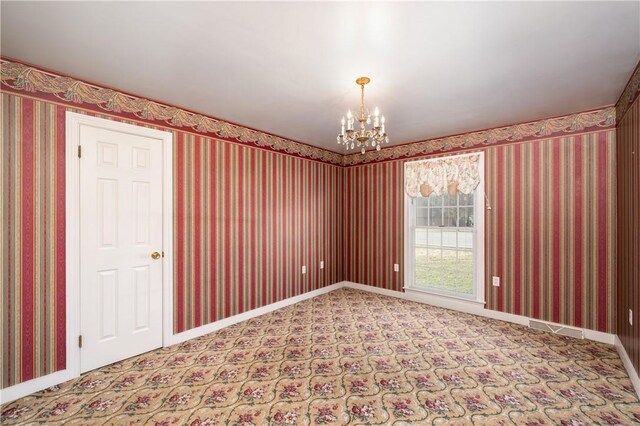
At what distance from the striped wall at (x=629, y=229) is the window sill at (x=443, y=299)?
1.39 metres

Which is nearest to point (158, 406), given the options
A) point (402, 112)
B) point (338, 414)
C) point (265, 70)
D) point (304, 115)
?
point (338, 414)

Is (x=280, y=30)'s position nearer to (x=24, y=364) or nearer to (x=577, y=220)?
(x=24, y=364)

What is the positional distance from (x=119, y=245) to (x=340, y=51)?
105 inches

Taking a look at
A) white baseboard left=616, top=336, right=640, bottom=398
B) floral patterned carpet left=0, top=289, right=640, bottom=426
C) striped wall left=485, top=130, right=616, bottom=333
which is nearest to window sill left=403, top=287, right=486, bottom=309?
striped wall left=485, top=130, right=616, bottom=333

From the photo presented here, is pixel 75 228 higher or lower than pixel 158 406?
higher

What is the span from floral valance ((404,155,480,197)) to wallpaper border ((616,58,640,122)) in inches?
55.8

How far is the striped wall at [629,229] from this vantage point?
2277mm

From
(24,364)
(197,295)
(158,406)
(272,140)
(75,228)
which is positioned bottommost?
(158,406)

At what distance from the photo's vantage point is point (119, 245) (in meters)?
2.72

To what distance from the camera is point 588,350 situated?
9.44 feet

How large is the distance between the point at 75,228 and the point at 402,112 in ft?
11.4

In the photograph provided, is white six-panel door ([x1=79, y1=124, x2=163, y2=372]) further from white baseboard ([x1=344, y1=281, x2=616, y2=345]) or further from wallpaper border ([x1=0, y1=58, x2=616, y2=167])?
white baseboard ([x1=344, y1=281, x2=616, y2=345])

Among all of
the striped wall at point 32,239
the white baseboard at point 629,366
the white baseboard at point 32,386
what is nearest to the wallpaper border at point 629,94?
the white baseboard at point 629,366

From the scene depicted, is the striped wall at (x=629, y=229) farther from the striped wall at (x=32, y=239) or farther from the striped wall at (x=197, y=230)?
the striped wall at (x=32, y=239)
